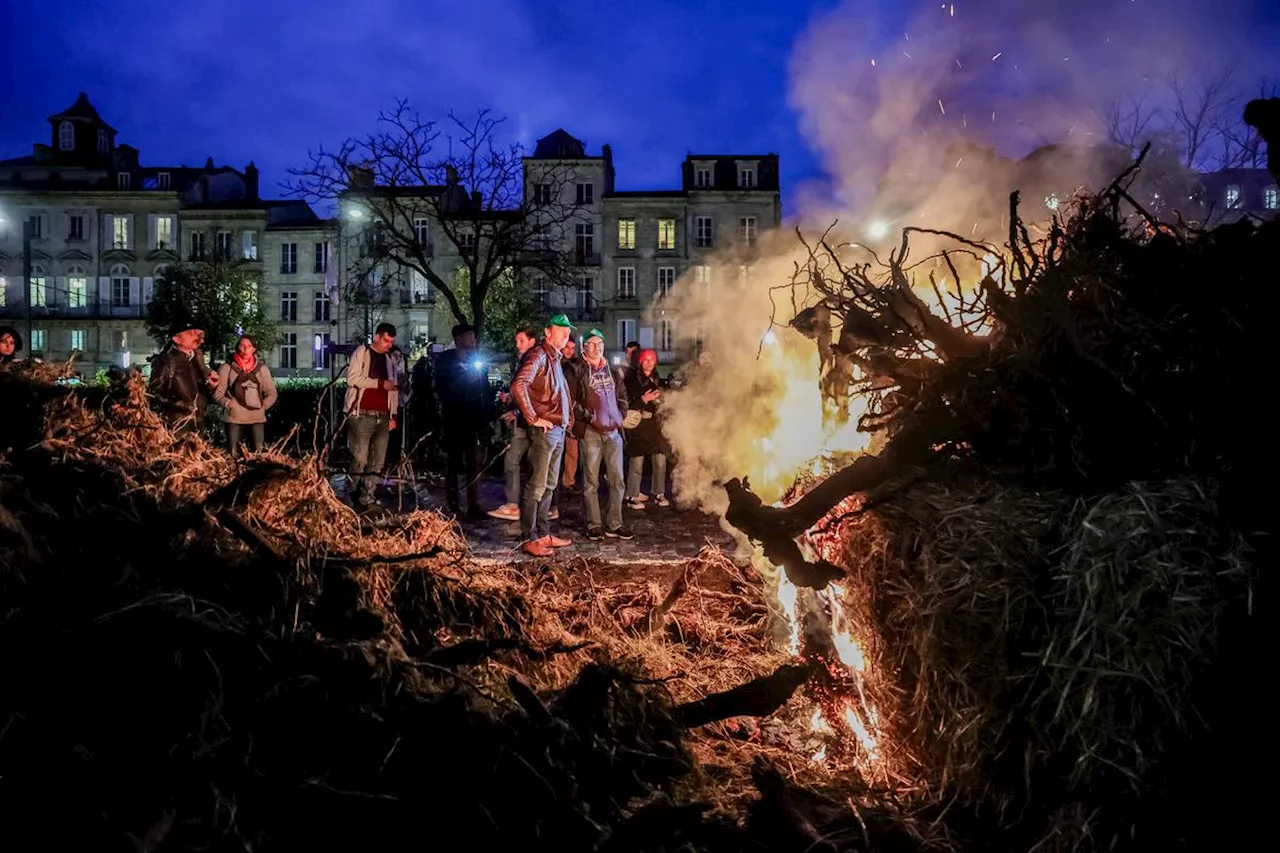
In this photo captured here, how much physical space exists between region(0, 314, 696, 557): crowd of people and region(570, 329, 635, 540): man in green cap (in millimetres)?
11

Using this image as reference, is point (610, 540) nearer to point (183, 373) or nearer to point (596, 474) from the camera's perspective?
point (596, 474)

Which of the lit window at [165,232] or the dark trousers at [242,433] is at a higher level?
the lit window at [165,232]

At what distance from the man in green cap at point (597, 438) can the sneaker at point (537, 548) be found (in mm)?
856

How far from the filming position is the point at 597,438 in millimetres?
8352

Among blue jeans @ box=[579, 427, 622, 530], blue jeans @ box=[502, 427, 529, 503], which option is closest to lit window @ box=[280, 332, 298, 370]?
blue jeans @ box=[502, 427, 529, 503]

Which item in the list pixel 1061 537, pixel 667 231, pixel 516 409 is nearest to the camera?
pixel 1061 537

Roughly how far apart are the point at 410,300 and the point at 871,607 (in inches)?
2173

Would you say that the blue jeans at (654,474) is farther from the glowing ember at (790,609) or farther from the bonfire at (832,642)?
the bonfire at (832,642)

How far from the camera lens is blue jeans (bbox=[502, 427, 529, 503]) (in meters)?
8.45

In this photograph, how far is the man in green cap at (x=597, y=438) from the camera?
27.1ft

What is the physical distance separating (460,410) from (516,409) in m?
1.38

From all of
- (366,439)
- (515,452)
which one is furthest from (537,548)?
(366,439)

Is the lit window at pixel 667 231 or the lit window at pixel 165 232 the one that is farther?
the lit window at pixel 165 232

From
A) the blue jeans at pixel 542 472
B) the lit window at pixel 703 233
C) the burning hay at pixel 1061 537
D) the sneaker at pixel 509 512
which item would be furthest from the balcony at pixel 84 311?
the burning hay at pixel 1061 537
